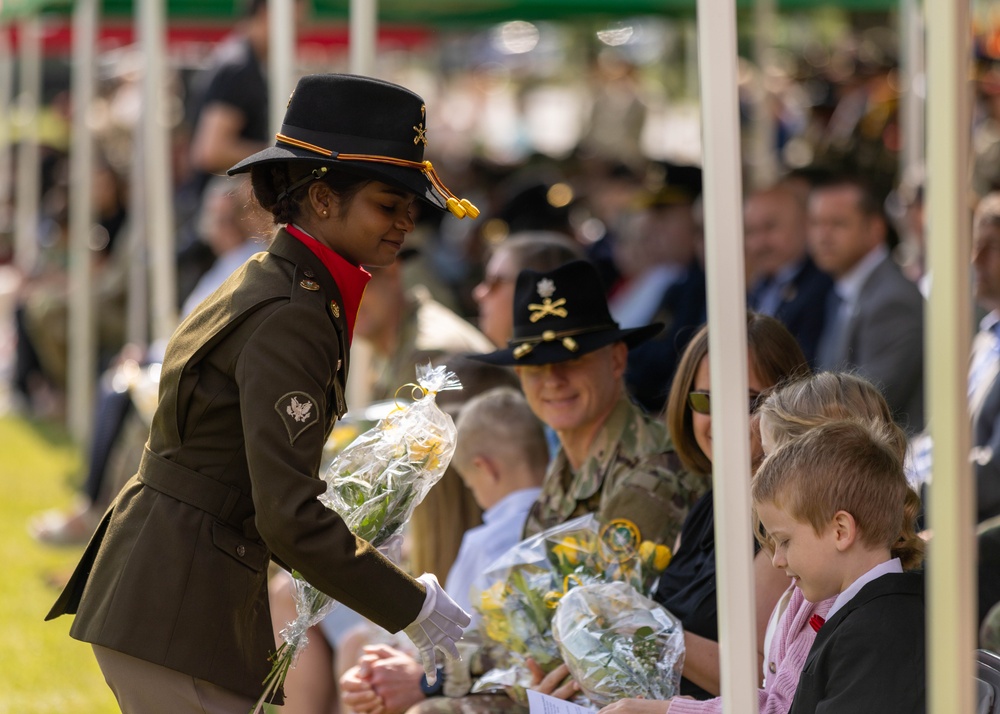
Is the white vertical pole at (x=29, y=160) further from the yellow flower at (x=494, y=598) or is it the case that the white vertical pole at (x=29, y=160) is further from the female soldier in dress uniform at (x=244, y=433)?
the female soldier in dress uniform at (x=244, y=433)

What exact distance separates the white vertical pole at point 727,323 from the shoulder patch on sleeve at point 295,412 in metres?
0.63

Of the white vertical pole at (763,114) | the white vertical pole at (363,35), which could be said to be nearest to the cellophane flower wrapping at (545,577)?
the white vertical pole at (363,35)

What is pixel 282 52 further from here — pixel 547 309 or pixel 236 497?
pixel 236 497

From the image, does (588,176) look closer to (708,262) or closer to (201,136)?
(201,136)

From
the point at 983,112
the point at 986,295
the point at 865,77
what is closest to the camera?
the point at 986,295

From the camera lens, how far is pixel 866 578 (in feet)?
7.34

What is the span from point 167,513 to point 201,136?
5165 millimetres

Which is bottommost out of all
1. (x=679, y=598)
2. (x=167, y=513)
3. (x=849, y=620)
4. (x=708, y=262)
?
(x=679, y=598)

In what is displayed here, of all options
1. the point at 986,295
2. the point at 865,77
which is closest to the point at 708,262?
the point at 986,295

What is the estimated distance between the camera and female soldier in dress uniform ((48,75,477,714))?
2143 millimetres

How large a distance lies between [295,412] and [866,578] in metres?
0.98

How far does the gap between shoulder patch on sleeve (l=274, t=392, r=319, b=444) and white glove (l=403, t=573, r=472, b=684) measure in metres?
0.35

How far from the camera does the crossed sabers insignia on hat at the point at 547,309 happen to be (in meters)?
3.22

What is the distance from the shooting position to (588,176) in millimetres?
10617
